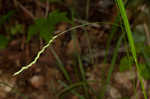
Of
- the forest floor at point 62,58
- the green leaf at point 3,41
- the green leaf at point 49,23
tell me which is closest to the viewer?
the green leaf at point 49,23

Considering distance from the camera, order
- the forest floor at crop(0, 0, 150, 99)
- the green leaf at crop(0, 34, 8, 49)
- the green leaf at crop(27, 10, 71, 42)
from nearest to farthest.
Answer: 1. the green leaf at crop(27, 10, 71, 42)
2. the forest floor at crop(0, 0, 150, 99)
3. the green leaf at crop(0, 34, 8, 49)

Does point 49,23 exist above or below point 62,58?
above

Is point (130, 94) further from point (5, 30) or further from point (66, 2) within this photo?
point (5, 30)

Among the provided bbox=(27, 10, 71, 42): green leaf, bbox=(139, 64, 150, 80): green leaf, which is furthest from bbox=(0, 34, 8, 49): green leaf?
bbox=(139, 64, 150, 80): green leaf

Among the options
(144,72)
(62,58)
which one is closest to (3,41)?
(62,58)

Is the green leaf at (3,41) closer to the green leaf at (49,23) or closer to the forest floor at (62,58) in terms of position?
the forest floor at (62,58)

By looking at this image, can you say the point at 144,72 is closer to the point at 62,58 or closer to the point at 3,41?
the point at 62,58

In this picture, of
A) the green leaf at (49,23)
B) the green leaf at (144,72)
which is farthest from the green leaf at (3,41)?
the green leaf at (144,72)

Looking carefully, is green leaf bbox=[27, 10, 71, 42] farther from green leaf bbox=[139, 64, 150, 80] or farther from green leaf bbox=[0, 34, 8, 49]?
green leaf bbox=[139, 64, 150, 80]

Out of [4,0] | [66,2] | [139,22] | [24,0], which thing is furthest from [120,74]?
[4,0]

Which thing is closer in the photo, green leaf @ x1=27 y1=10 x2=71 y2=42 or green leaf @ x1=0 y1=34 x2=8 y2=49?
green leaf @ x1=27 y1=10 x2=71 y2=42

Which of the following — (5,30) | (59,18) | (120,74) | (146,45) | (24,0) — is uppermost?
(24,0)
